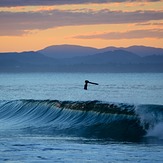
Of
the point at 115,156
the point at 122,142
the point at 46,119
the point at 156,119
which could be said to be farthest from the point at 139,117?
the point at 115,156

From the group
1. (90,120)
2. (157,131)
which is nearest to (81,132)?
(90,120)

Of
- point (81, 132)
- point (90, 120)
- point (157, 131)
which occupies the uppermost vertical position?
point (90, 120)

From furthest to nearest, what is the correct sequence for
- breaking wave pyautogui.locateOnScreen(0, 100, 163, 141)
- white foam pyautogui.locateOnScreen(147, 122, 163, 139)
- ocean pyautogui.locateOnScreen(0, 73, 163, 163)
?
breaking wave pyautogui.locateOnScreen(0, 100, 163, 141)
white foam pyautogui.locateOnScreen(147, 122, 163, 139)
ocean pyautogui.locateOnScreen(0, 73, 163, 163)

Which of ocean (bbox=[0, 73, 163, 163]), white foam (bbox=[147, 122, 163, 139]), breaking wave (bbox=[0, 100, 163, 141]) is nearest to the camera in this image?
ocean (bbox=[0, 73, 163, 163])

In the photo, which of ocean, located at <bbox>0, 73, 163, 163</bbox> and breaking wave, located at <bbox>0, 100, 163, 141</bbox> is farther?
breaking wave, located at <bbox>0, 100, 163, 141</bbox>

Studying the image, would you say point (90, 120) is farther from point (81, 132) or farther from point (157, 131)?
point (157, 131)

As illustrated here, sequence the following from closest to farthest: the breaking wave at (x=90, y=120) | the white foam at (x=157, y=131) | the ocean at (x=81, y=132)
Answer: the ocean at (x=81, y=132), the white foam at (x=157, y=131), the breaking wave at (x=90, y=120)

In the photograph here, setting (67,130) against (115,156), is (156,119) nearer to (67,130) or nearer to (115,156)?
(67,130)

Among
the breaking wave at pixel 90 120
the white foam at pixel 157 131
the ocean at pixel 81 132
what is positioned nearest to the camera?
the ocean at pixel 81 132

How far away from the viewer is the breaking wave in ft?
104

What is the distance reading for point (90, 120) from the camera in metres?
37.5

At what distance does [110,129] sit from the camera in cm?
3331

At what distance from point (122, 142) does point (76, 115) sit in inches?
503

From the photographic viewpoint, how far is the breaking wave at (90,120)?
3169 centimetres
